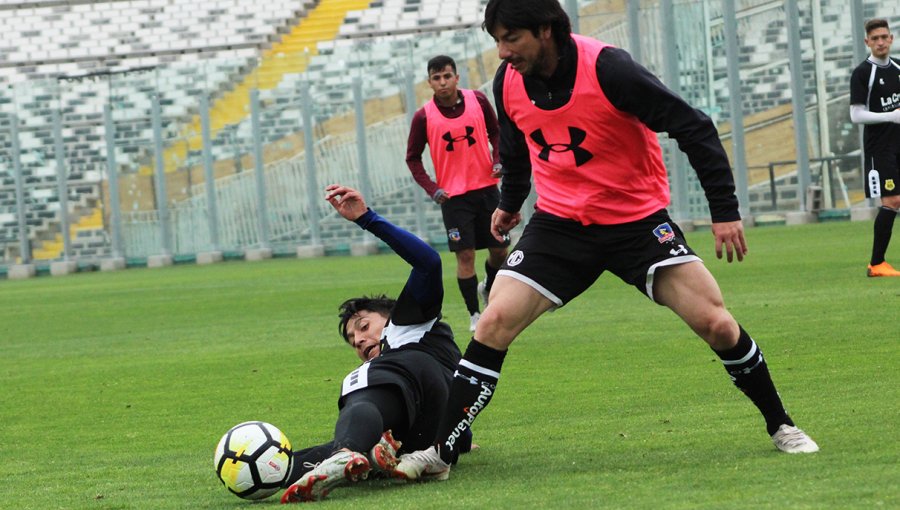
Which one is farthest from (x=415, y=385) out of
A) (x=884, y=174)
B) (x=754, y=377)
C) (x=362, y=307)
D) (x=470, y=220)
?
(x=884, y=174)

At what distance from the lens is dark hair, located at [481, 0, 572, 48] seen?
15.8ft

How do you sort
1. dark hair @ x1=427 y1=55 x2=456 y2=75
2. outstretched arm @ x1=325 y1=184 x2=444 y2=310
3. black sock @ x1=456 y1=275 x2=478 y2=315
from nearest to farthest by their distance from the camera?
outstretched arm @ x1=325 y1=184 x2=444 y2=310 → black sock @ x1=456 y1=275 x2=478 y2=315 → dark hair @ x1=427 y1=55 x2=456 y2=75

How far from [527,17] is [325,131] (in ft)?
82.3

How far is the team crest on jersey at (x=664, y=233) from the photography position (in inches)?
197

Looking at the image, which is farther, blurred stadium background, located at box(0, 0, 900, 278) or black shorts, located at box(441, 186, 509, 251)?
blurred stadium background, located at box(0, 0, 900, 278)

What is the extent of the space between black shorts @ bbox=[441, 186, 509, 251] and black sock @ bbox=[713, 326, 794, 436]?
21.2ft

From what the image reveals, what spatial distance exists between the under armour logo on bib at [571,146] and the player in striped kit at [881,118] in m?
7.18

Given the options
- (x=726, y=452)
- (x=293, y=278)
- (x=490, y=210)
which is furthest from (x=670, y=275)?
(x=293, y=278)

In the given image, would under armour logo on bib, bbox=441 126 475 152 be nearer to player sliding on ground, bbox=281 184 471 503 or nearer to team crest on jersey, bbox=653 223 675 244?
player sliding on ground, bbox=281 184 471 503

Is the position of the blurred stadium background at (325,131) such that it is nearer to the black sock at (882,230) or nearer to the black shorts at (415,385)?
the black sock at (882,230)

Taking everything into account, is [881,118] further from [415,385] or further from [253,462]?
[253,462]

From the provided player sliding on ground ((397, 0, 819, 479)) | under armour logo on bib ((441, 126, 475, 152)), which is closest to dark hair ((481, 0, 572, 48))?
player sliding on ground ((397, 0, 819, 479))

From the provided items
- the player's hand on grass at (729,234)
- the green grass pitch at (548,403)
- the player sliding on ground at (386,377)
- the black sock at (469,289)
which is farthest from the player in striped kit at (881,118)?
the player's hand on grass at (729,234)

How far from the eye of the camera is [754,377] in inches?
199
